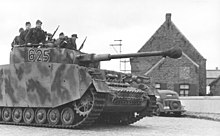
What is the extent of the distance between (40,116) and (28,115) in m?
0.66

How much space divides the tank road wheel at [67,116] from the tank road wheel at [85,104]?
0.34 metres

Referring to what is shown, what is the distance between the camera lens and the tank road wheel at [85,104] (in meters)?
15.5

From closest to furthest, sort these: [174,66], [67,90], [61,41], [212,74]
→ [67,90] → [61,41] → [174,66] → [212,74]

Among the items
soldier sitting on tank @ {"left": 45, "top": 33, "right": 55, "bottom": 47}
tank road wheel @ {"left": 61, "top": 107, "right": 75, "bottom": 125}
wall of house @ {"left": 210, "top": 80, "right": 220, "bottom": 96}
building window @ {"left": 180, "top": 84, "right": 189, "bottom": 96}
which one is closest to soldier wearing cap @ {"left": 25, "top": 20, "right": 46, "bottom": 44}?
soldier sitting on tank @ {"left": 45, "top": 33, "right": 55, "bottom": 47}

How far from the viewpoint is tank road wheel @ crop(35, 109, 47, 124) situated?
1688cm

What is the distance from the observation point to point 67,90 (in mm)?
16188

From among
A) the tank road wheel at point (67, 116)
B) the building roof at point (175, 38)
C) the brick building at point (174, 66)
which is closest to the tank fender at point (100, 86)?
the tank road wheel at point (67, 116)

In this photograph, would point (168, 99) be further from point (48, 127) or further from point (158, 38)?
point (158, 38)

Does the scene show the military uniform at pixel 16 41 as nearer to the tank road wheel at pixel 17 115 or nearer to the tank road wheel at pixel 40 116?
the tank road wheel at pixel 17 115

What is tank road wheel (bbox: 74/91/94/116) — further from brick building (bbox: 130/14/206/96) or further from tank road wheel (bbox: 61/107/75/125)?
brick building (bbox: 130/14/206/96)

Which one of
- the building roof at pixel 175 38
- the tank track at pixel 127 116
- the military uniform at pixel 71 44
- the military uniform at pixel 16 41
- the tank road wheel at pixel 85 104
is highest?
the building roof at pixel 175 38

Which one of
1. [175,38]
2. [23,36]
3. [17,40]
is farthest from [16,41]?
[175,38]

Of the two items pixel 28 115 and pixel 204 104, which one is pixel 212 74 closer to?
pixel 204 104

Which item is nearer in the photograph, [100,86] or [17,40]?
[100,86]
